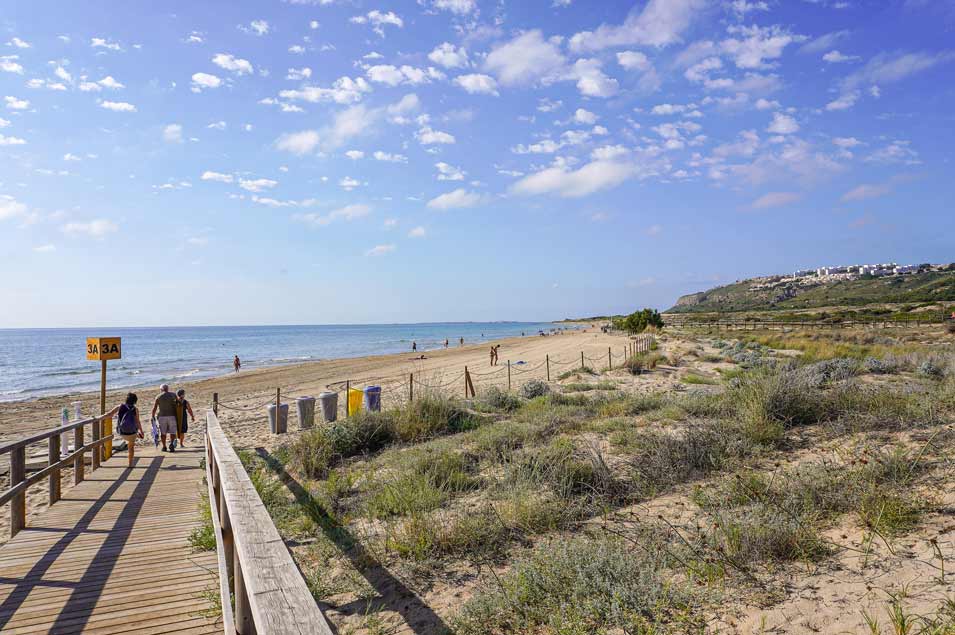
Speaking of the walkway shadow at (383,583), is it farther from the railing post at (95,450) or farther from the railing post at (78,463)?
the railing post at (95,450)

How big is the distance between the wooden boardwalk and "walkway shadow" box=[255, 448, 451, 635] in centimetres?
112

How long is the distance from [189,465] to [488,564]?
7.04 m

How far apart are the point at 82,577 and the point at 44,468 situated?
12.5 ft

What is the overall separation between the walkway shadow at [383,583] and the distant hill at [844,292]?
72.4 metres

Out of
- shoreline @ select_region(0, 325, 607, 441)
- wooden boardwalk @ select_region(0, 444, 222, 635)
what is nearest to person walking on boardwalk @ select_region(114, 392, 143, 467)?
wooden boardwalk @ select_region(0, 444, 222, 635)

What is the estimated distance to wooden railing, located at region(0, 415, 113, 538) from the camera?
5.36 metres

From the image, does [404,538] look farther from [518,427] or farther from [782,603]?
[518,427]

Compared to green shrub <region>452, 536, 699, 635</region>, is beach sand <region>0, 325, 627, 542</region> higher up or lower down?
lower down

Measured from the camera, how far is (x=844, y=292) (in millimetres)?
92438

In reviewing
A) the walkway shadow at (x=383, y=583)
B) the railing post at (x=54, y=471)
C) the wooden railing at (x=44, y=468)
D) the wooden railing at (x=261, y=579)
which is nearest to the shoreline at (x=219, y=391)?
the wooden railing at (x=44, y=468)

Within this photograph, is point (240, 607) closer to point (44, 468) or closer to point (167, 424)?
point (44, 468)

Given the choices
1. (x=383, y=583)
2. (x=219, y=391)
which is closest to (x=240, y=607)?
(x=383, y=583)

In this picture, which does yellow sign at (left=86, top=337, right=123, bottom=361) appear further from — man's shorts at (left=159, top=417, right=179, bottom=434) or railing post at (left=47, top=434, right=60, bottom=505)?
railing post at (left=47, top=434, right=60, bottom=505)

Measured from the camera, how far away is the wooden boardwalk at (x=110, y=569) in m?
3.56
